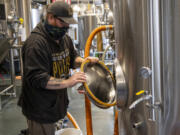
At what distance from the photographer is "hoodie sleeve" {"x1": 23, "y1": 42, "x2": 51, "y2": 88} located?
4.34ft

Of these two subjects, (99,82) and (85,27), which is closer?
(99,82)

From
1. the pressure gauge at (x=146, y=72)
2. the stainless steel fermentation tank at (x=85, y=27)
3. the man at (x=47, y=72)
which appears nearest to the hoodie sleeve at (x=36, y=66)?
the man at (x=47, y=72)

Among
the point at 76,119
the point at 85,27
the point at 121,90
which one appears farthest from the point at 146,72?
the point at 85,27

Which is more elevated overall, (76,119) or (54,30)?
(54,30)

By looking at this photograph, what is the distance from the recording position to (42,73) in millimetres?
1326

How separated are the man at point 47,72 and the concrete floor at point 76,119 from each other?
1.05m

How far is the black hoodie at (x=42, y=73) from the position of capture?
134 cm

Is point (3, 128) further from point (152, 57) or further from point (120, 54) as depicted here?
point (152, 57)

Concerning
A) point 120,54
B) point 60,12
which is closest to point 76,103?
point 60,12

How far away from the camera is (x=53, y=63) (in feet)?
4.97

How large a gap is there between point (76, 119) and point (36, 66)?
1.71 meters

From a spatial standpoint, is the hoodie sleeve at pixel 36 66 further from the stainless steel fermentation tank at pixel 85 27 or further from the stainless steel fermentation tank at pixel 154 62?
the stainless steel fermentation tank at pixel 85 27

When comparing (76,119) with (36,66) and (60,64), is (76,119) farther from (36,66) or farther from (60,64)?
(36,66)

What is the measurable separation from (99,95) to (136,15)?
2.44ft
